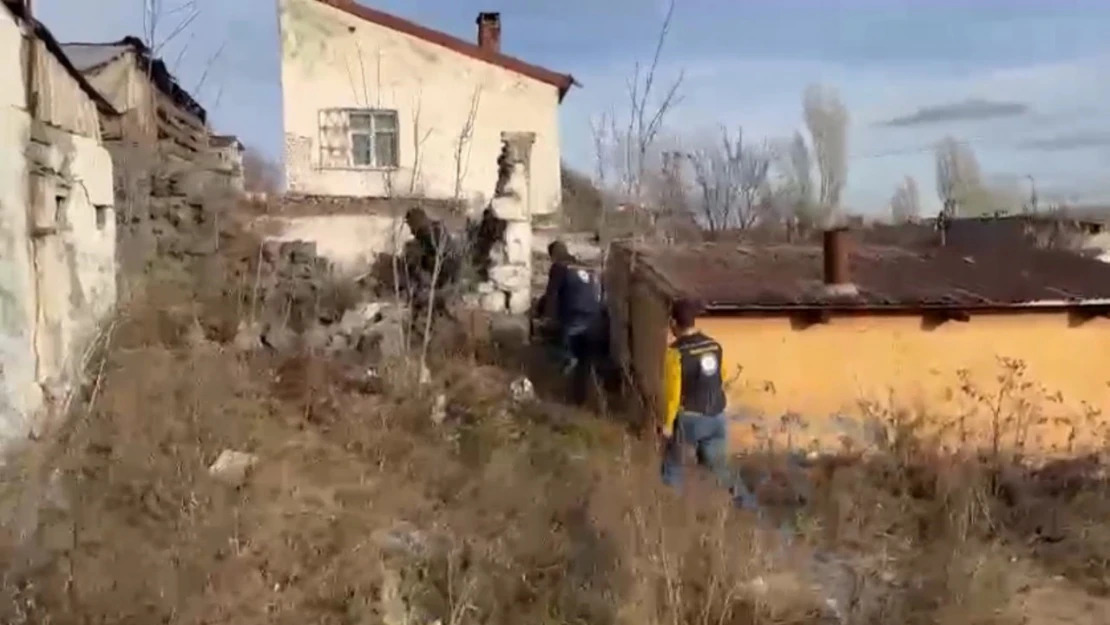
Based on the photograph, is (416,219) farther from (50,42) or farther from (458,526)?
(458,526)

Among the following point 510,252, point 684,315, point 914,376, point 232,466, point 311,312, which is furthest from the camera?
point 510,252

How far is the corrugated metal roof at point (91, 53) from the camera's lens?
51.2ft

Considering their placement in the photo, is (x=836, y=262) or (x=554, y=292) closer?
(x=836, y=262)

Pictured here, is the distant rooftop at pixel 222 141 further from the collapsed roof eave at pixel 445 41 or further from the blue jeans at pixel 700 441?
the blue jeans at pixel 700 441

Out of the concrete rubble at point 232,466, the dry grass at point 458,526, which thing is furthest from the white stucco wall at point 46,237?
the concrete rubble at point 232,466

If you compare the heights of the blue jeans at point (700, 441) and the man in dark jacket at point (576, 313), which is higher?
the man in dark jacket at point (576, 313)

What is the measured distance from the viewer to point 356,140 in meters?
20.5

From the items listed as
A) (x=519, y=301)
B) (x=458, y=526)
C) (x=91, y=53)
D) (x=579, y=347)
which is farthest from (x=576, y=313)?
(x=91, y=53)

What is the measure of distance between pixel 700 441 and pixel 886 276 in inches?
160

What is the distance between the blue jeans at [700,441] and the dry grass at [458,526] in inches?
7.2

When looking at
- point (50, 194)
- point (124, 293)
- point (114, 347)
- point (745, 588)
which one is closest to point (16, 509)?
point (50, 194)

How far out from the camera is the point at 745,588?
5992 mm

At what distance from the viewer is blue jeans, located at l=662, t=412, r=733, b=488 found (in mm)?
7934

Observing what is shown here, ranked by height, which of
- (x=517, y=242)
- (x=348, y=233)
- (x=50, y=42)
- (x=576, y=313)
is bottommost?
(x=576, y=313)
